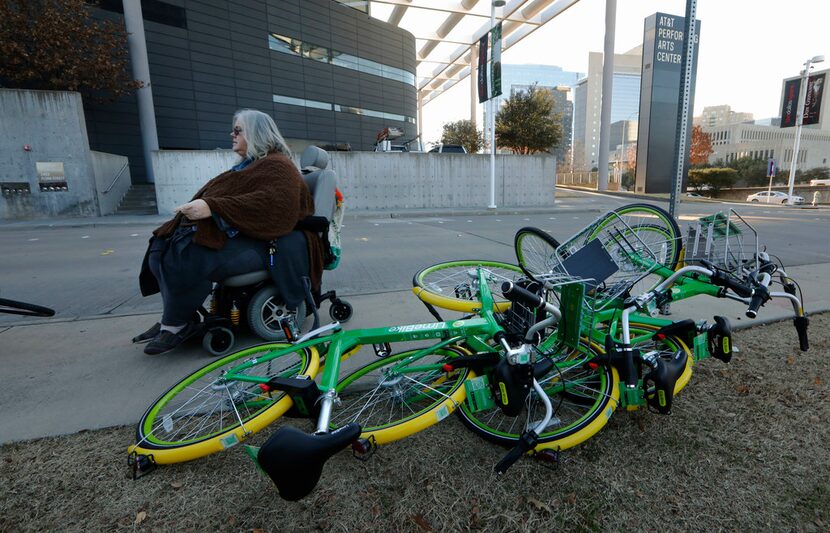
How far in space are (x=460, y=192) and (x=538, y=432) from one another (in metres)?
18.5

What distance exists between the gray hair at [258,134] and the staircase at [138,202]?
642 inches

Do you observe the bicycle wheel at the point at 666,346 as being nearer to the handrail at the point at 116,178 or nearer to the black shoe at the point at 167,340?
the black shoe at the point at 167,340

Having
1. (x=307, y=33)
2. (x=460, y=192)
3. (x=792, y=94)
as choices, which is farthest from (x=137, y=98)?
(x=792, y=94)

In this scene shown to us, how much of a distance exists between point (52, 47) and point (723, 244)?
68.1 ft

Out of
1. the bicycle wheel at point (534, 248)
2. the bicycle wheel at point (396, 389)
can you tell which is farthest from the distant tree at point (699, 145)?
the bicycle wheel at point (396, 389)

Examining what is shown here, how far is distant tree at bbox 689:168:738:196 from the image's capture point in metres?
40.6

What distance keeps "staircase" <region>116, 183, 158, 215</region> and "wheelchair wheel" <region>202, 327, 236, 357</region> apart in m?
16.4

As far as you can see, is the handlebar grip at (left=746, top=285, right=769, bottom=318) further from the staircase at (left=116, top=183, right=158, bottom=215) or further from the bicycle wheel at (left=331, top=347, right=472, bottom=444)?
the staircase at (left=116, top=183, right=158, bottom=215)

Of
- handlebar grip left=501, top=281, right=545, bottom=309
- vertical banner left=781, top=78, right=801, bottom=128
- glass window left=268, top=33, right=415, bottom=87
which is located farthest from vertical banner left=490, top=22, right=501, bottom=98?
vertical banner left=781, top=78, right=801, bottom=128

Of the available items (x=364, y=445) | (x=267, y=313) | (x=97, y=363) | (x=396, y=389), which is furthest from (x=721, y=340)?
(x=97, y=363)

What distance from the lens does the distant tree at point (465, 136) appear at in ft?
107

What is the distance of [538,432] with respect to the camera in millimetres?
1928

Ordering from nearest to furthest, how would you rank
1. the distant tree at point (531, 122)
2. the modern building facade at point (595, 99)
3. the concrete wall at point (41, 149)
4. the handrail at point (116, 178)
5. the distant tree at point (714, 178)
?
the concrete wall at point (41, 149) → the handrail at point (116, 178) → the distant tree at point (531, 122) → the distant tree at point (714, 178) → the modern building facade at point (595, 99)

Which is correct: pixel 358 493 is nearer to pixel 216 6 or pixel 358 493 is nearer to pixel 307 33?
pixel 216 6
